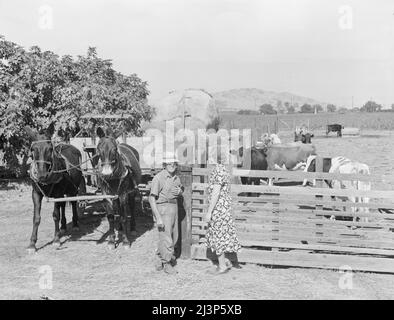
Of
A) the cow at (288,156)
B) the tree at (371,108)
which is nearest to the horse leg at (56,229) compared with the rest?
the cow at (288,156)

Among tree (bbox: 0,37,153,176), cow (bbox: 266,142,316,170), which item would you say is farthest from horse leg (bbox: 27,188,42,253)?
cow (bbox: 266,142,316,170)

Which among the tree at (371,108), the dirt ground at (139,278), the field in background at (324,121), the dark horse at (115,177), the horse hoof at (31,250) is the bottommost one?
the dirt ground at (139,278)

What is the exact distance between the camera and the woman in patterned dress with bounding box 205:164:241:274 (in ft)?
22.9

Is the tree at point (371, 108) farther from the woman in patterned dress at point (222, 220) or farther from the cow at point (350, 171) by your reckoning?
the woman in patterned dress at point (222, 220)

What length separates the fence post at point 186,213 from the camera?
787 centimetres

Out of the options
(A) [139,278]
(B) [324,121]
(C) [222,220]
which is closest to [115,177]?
(A) [139,278]

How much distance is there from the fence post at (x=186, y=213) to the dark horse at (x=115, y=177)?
1342mm

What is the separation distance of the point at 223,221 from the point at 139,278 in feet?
5.22

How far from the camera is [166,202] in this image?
7.32 meters

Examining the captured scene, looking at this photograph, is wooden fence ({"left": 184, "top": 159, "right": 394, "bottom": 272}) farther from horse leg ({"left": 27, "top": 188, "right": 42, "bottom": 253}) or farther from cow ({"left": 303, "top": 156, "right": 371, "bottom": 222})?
horse leg ({"left": 27, "top": 188, "right": 42, "bottom": 253})

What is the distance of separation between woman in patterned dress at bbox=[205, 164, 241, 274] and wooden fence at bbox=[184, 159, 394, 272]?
49cm
